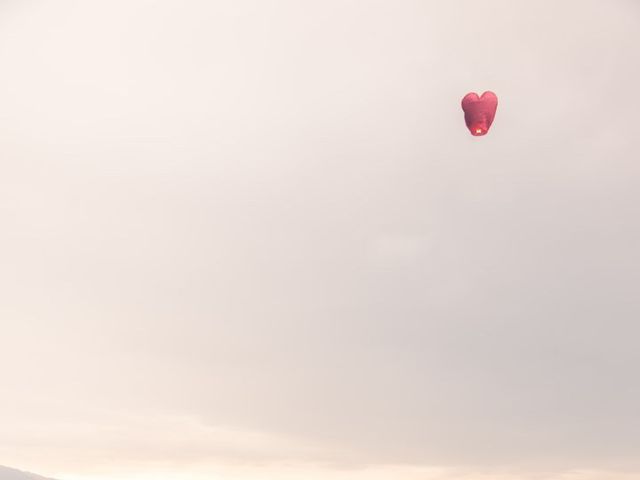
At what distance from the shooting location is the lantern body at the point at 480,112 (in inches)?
1609

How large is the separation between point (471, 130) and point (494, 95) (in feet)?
7.11

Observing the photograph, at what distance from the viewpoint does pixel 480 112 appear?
40875 millimetres

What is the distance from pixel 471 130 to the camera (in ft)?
135

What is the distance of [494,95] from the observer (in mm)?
41312

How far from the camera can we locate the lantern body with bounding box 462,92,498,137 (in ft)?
134
